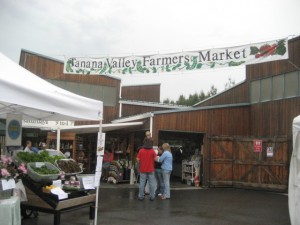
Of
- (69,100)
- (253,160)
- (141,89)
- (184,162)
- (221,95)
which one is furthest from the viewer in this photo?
(141,89)

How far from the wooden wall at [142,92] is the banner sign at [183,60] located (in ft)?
35.8

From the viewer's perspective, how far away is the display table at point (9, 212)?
5179 mm

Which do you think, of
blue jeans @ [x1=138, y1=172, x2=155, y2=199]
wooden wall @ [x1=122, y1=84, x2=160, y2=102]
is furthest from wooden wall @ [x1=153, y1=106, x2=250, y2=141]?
wooden wall @ [x1=122, y1=84, x2=160, y2=102]

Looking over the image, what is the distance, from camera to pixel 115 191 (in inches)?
505

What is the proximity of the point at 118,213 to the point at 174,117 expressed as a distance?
6633 millimetres

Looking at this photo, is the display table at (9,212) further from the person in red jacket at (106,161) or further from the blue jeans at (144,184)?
the person in red jacket at (106,161)

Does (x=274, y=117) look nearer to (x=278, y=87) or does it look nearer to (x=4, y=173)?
(x=278, y=87)

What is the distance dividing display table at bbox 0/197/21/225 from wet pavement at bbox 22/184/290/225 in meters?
2.20

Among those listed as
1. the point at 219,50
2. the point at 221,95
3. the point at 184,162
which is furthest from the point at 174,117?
the point at 221,95

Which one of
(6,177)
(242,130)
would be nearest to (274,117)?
(242,130)

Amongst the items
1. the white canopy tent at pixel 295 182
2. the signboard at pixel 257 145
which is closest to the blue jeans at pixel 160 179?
the signboard at pixel 257 145

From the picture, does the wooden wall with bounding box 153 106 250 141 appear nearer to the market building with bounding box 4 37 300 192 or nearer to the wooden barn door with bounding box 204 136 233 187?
the market building with bounding box 4 37 300 192

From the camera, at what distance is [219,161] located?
49.3ft

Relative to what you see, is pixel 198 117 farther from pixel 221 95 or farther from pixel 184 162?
pixel 221 95
